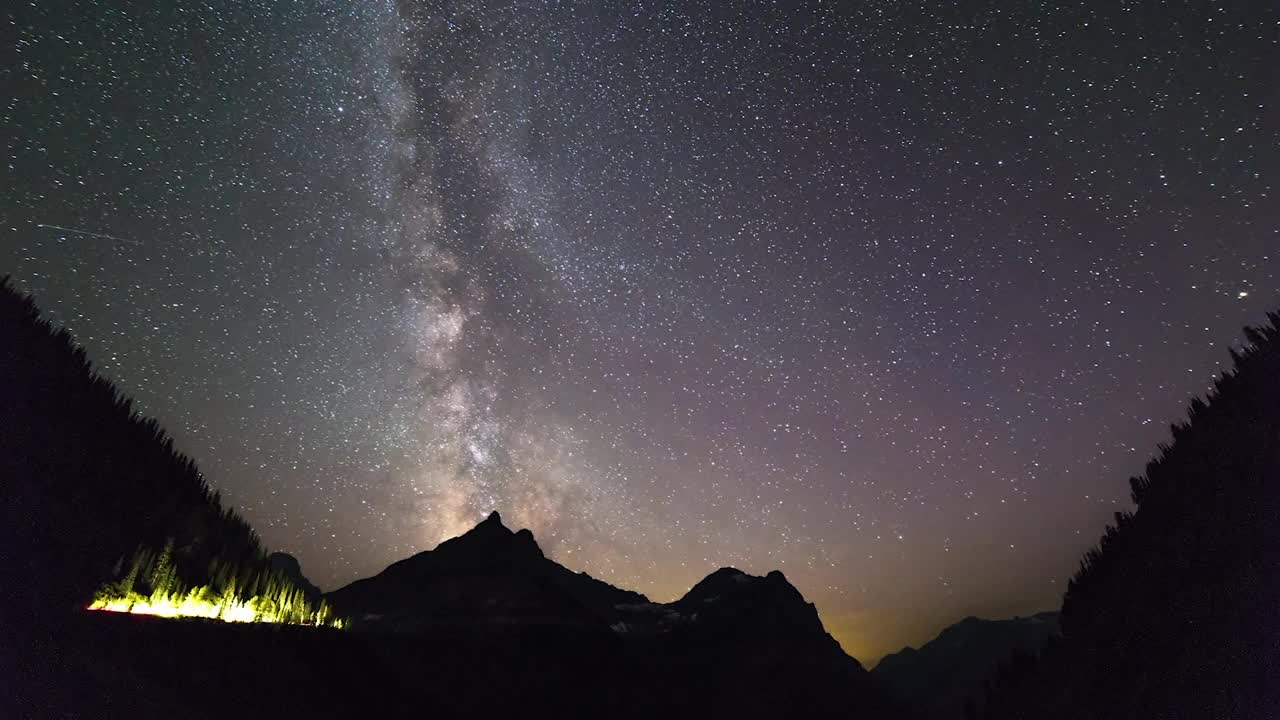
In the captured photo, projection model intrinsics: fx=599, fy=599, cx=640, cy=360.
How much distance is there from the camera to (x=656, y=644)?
74.0 meters

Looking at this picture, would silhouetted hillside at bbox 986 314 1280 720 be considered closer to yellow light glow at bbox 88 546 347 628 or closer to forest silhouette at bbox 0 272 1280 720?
forest silhouette at bbox 0 272 1280 720

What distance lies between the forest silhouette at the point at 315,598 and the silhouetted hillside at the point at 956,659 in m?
101

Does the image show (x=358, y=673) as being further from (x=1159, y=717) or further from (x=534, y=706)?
(x=534, y=706)

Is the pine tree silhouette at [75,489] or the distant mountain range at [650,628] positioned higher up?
the distant mountain range at [650,628]

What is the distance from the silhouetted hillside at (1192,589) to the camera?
18.7ft

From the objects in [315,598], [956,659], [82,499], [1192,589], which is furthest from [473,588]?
[956,659]

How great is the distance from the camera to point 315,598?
901 cm

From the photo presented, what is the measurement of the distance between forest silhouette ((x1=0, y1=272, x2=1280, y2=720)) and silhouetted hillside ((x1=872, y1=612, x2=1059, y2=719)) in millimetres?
101057

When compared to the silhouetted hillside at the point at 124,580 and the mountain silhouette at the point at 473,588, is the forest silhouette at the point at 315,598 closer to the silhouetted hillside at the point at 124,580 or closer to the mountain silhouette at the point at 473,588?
the silhouetted hillside at the point at 124,580

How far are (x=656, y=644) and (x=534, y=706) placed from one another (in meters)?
38.0

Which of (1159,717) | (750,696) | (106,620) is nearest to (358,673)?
(106,620)

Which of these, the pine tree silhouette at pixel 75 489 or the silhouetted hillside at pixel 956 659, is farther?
the silhouetted hillside at pixel 956 659

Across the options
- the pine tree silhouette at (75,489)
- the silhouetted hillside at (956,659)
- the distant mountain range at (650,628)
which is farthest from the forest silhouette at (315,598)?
the silhouetted hillside at (956,659)

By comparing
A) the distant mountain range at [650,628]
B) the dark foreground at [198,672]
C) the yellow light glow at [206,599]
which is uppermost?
the distant mountain range at [650,628]
